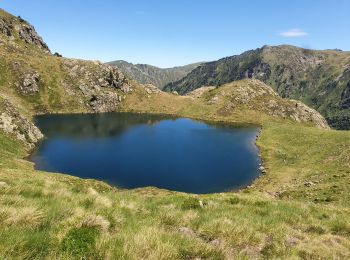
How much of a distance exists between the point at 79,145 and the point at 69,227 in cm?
9923

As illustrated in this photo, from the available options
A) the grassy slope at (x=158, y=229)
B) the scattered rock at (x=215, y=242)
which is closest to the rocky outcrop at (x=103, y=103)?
the grassy slope at (x=158, y=229)

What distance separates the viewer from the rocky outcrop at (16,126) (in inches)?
3467

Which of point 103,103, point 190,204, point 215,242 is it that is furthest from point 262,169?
point 103,103

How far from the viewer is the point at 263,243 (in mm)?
11836

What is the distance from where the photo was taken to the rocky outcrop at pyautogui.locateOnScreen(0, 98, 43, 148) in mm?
88062

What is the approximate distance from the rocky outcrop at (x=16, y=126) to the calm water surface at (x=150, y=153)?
3799 millimetres

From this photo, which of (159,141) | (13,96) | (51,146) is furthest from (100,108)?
(51,146)

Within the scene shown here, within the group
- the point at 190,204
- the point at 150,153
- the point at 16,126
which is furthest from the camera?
the point at 150,153

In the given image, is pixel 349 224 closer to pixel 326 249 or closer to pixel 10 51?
pixel 326 249

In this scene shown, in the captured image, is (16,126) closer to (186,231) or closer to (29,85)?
(186,231)

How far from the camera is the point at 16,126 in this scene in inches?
3610

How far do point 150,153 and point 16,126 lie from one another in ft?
120

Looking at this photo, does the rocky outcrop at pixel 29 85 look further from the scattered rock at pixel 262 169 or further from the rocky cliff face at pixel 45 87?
the scattered rock at pixel 262 169

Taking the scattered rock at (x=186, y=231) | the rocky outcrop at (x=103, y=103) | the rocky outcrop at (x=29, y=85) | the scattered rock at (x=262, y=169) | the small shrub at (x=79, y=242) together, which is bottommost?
the scattered rock at (x=262, y=169)
